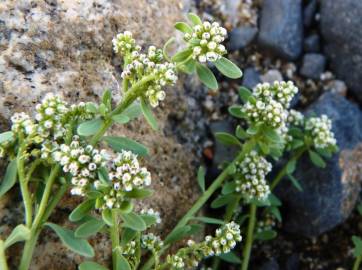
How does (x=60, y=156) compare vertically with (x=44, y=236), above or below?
above

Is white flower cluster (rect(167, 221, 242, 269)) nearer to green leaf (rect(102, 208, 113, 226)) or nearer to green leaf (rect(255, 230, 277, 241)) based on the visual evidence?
green leaf (rect(102, 208, 113, 226))

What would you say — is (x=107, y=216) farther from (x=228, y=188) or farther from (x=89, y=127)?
(x=228, y=188)

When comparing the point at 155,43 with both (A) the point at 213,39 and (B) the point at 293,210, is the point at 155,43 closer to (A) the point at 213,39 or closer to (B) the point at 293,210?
(A) the point at 213,39

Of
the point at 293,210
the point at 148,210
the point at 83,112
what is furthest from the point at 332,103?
the point at 83,112

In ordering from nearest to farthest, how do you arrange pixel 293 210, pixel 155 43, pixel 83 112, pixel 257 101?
pixel 83 112 < pixel 257 101 < pixel 155 43 < pixel 293 210

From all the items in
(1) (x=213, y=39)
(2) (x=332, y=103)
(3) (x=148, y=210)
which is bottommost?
(3) (x=148, y=210)

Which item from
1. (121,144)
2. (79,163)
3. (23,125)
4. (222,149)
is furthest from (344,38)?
(23,125)

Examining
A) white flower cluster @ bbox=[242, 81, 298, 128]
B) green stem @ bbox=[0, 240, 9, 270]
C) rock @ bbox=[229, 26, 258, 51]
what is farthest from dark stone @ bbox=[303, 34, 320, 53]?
green stem @ bbox=[0, 240, 9, 270]
